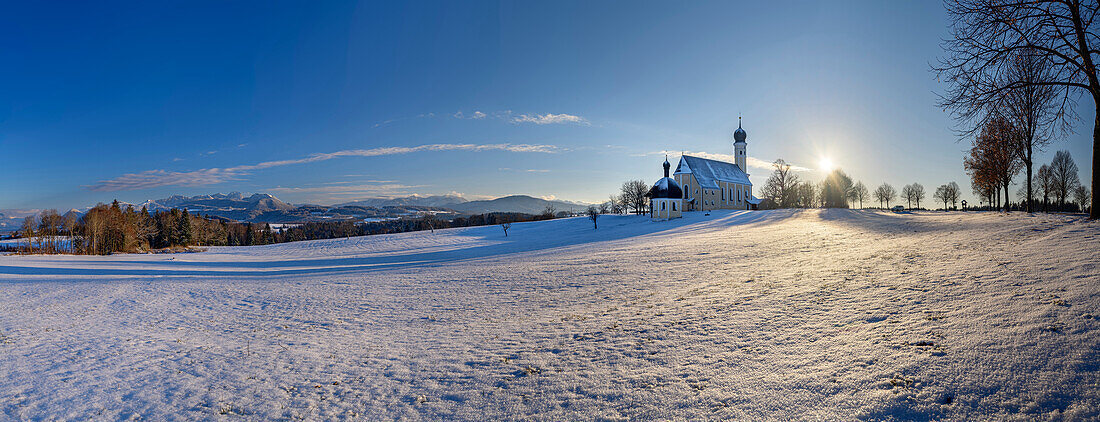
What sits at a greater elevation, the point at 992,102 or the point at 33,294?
the point at 992,102

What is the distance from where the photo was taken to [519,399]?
5.95 m

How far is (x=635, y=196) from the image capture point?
87.2 metres

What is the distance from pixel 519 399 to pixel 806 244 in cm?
1830

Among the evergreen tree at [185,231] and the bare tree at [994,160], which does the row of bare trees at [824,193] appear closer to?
the bare tree at [994,160]

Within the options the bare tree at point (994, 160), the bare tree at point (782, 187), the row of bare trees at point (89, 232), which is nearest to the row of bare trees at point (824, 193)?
the bare tree at point (782, 187)

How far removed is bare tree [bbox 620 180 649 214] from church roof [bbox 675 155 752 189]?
15.7 meters

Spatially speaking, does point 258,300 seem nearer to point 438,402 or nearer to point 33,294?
point 33,294

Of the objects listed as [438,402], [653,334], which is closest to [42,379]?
[438,402]

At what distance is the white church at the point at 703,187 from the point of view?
55181mm

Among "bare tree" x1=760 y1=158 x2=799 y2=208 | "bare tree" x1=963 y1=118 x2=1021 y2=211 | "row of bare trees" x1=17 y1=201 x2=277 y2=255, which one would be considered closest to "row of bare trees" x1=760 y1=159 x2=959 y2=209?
"bare tree" x1=760 y1=158 x2=799 y2=208

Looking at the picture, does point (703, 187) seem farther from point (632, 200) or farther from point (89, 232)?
point (89, 232)

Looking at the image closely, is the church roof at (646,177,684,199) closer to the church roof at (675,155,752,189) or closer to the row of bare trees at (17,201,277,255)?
the church roof at (675,155,752,189)

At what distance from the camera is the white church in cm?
5518

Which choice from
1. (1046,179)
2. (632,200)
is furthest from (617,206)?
(1046,179)
